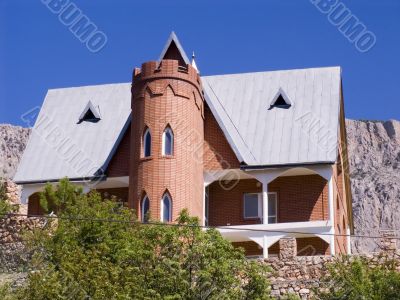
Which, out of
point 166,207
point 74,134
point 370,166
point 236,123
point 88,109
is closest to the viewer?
point 166,207

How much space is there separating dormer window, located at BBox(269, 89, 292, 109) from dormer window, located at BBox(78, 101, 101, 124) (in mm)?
7633

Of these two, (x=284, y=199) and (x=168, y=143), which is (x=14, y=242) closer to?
(x=168, y=143)

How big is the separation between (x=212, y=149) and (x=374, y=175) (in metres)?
94.2

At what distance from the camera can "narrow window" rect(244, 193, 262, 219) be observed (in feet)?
136

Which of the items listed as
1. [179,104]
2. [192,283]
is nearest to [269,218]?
[179,104]

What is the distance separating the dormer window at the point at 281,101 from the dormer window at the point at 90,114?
763 centimetres

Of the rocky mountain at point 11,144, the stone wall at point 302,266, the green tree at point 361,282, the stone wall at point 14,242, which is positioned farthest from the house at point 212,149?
the rocky mountain at point 11,144

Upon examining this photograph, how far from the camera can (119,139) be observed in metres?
41.1

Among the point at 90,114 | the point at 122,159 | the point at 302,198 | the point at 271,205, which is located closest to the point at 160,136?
the point at 122,159

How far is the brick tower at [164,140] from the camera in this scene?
124 ft

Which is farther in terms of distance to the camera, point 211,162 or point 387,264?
point 211,162

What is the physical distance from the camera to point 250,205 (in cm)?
4172

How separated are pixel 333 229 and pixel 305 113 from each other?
550cm

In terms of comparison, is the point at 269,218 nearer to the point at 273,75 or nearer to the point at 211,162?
the point at 211,162
